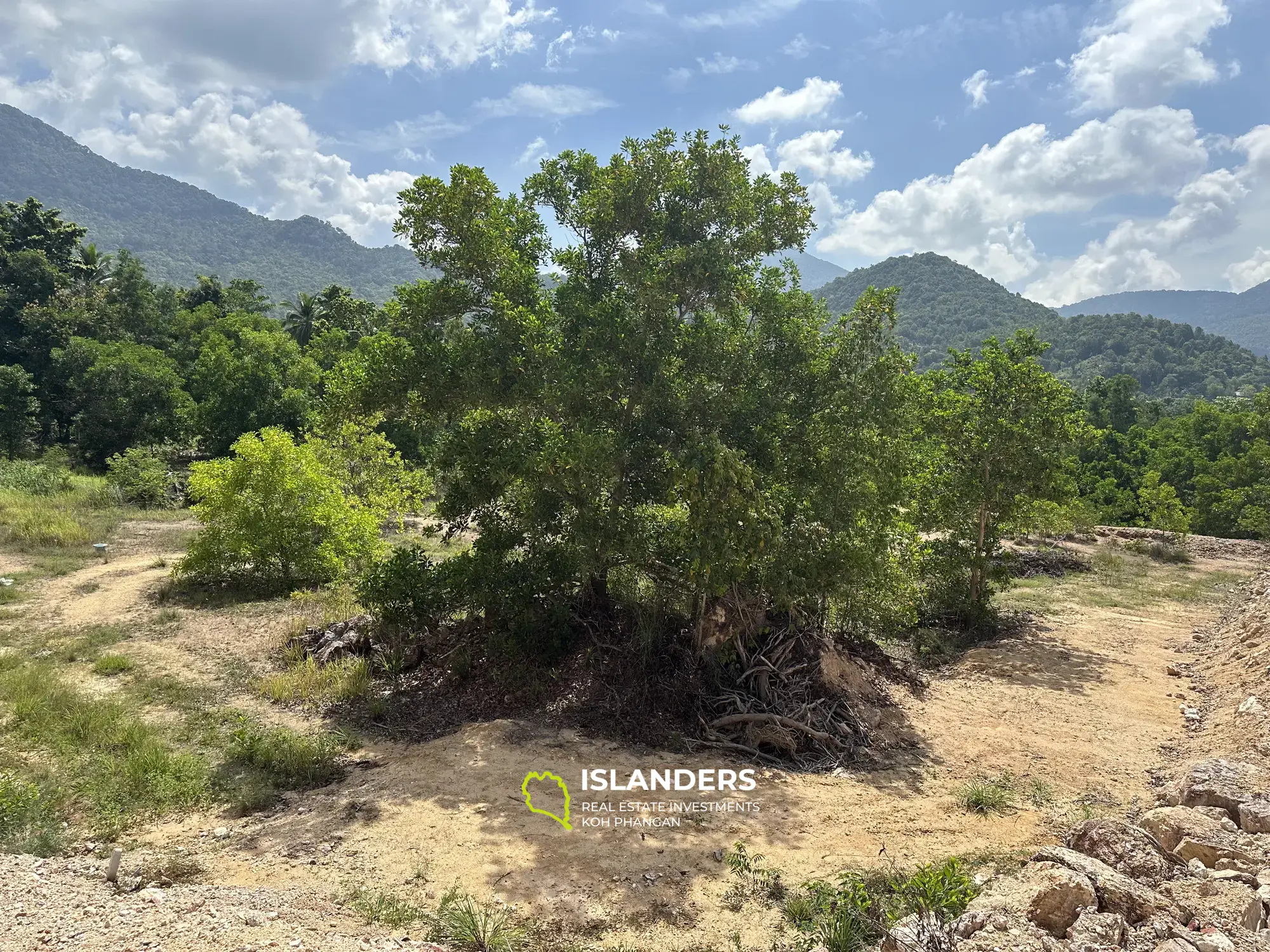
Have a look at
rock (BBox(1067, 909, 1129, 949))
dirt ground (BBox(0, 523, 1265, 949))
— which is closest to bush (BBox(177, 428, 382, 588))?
dirt ground (BBox(0, 523, 1265, 949))

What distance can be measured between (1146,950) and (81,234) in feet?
177

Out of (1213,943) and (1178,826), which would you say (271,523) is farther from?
(1213,943)

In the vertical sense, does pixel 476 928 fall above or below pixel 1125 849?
below

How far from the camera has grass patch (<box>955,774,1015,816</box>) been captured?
6.09 m

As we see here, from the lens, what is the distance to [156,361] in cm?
3052

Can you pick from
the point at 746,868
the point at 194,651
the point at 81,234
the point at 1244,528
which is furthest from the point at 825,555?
the point at 81,234

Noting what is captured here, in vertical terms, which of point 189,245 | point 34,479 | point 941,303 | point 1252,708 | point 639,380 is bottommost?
point 1252,708

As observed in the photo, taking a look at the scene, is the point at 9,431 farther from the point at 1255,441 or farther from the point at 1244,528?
the point at 1255,441

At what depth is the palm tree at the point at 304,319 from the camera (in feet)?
152

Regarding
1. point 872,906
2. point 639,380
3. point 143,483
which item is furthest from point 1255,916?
point 143,483

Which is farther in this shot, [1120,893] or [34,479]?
[34,479]

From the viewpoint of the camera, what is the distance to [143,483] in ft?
71.7

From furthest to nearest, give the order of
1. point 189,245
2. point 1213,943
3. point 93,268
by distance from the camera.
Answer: point 189,245, point 93,268, point 1213,943

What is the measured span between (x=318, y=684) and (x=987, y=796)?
743 centimetres
